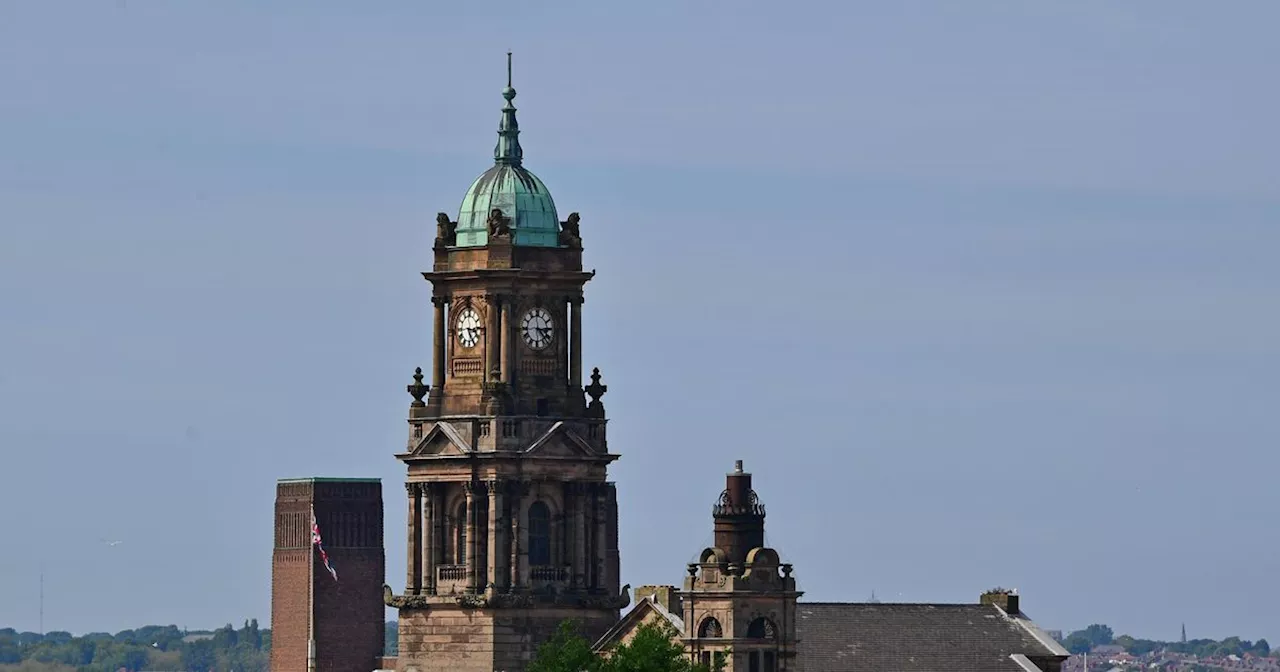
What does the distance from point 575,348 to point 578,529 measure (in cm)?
721

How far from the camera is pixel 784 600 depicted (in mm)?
178000

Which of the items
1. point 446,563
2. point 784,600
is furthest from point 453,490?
point 784,600

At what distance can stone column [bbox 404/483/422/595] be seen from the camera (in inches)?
7308

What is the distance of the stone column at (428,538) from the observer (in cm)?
18450

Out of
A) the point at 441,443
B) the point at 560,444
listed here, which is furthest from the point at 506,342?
the point at 441,443

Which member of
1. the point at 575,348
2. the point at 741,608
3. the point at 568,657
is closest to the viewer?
the point at 568,657

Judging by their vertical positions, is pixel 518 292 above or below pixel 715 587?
above

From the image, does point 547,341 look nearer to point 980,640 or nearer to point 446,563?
point 446,563

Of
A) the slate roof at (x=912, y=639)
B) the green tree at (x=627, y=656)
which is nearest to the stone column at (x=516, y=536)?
the green tree at (x=627, y=656)

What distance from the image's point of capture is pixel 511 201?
7343 inches

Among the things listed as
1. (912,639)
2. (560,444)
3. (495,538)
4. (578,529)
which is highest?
(560,444)

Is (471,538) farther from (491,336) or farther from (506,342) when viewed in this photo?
(491,336)

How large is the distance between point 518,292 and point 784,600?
16810 mm

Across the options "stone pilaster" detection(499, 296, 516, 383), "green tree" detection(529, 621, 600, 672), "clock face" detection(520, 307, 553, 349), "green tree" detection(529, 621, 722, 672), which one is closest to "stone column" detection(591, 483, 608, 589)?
"stone pilaster" detection(499, 296, 516, 383)
